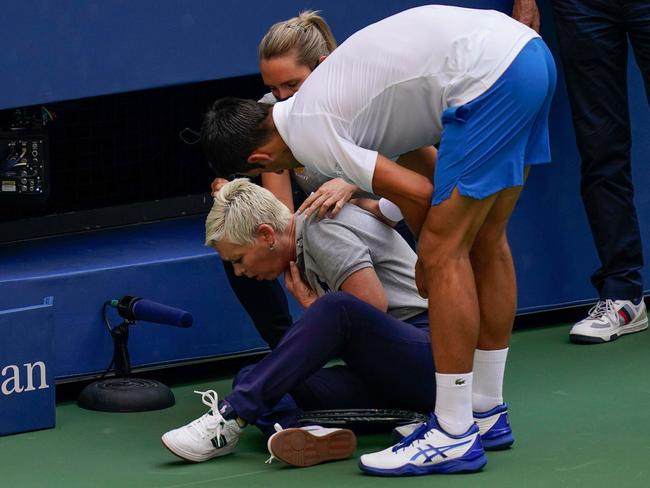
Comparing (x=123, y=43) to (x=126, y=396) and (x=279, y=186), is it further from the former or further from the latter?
(x=126, y=396)

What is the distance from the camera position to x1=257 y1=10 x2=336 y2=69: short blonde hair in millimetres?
3986

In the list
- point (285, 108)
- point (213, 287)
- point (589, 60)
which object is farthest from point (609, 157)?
point (285, 108)

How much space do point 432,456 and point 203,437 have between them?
1.88ft

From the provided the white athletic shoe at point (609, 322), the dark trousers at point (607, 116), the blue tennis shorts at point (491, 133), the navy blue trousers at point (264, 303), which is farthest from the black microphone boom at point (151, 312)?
the dark trousers at point (607, 116)

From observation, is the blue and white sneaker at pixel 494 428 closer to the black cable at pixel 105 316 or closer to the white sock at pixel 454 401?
the white sock at pixel 454 401

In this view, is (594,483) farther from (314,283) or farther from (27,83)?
(27,83)

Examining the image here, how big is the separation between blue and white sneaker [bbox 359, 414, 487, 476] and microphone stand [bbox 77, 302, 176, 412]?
104cm

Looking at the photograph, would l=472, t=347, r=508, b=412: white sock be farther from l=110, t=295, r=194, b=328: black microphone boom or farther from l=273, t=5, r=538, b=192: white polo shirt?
l=110, t=295, r=194, b=328: black microphone boom

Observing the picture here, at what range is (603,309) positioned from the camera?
4.70 m

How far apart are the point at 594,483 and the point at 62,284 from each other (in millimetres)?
1815

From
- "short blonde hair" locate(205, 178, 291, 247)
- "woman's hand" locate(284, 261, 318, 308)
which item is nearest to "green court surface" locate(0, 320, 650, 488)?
"woman's hand" locate(284, 261, 318, 308)

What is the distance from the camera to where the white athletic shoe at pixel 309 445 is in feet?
11.0

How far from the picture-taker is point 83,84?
4254 millimetres

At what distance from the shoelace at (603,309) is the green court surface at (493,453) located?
15cm
